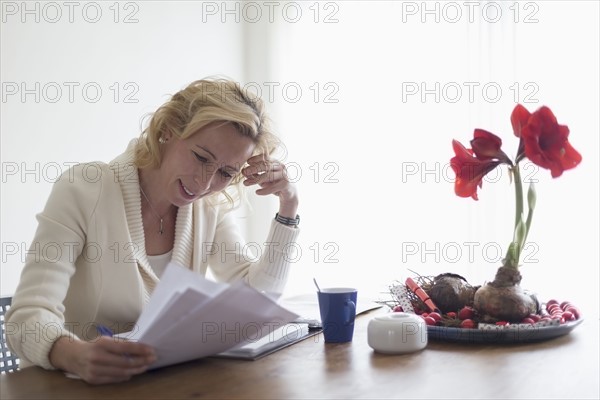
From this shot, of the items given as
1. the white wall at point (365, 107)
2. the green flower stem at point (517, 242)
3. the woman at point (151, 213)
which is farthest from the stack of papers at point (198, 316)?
the white wall at point (365, 107)

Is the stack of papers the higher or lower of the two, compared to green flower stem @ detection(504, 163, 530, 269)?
lower

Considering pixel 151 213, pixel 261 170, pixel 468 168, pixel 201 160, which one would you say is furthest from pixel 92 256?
pixel 468 168

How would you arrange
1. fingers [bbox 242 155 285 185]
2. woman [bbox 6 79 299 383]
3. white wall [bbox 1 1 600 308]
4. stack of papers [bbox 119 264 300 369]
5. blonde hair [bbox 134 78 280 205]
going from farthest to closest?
white wall [bbox 1 1 600 308] < fingers [bbox 242 155 285 185] < blonde hair [bbox 134 78 280 205] < woman [bbox 6 79 299 383] < stack of papers [bbox 119 264 300 369]

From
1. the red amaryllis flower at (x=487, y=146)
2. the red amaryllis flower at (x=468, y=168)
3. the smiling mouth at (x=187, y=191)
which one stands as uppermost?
the red amaryllis flower at (x=487, y=146)

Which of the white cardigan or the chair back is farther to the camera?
the chair back

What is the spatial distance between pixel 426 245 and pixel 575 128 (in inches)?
34.1

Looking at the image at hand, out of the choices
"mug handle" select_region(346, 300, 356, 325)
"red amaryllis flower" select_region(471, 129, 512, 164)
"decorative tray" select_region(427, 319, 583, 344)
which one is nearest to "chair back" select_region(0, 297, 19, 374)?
"mug handle" select_region(346, 300, 356, 325)

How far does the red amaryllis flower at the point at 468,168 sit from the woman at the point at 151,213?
54 centimetres

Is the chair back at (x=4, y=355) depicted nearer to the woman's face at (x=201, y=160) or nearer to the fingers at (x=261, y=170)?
the woman's face at (x=201, y=160)

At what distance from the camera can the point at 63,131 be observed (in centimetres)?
280

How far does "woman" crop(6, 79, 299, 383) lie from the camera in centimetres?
153

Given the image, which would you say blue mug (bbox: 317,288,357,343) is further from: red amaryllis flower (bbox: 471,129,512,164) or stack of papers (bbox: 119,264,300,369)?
red amaryllis flower (bbox: 471,129,512,164)

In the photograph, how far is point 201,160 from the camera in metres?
1.72

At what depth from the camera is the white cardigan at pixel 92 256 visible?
1.41 metres
